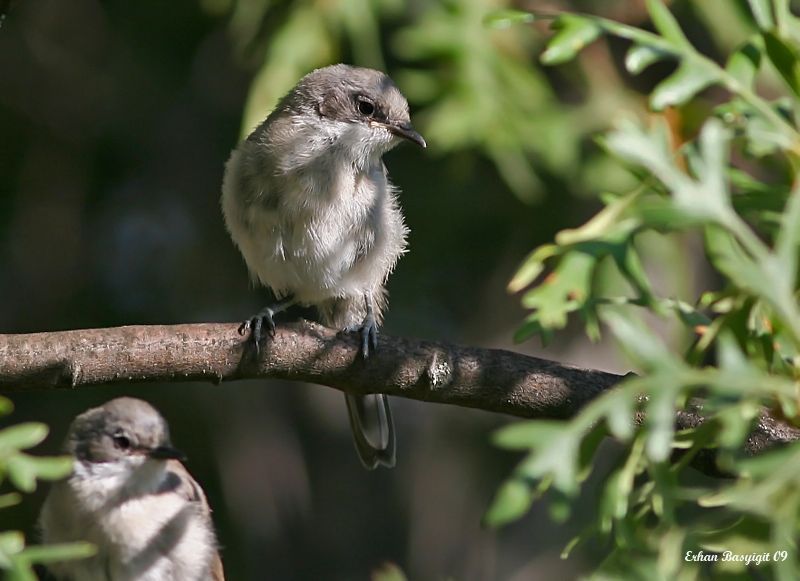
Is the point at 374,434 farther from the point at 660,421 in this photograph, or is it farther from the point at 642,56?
the point at 660,421

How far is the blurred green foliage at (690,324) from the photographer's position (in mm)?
1705

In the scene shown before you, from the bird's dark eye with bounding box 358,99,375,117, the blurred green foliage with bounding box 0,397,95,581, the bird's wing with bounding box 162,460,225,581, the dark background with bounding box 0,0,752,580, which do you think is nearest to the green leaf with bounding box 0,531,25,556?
the blurred green foliage with bounding box 0,397,95,581

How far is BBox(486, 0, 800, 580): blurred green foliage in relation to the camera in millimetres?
1705

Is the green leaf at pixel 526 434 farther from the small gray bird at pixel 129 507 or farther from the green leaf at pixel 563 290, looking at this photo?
the small gray bird at pixel 129 507

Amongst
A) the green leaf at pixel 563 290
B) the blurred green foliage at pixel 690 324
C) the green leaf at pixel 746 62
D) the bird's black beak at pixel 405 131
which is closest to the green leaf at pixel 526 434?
the blurred green foliage at pixel 690 324

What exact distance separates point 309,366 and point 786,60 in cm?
176

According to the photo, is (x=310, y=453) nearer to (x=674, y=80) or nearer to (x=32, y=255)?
(x=32, y=255)

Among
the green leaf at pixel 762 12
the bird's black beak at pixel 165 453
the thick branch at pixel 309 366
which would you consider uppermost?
the green leaf at pixel 762 12

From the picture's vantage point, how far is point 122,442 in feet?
15.2

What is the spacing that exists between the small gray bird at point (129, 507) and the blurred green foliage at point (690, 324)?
2.37 metres

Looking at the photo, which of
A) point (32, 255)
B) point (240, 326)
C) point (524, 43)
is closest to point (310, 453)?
point (32, 255)

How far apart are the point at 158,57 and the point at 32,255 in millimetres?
1475

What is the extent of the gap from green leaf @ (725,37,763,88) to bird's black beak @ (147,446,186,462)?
9.02 ft

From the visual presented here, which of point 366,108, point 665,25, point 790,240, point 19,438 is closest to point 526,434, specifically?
point 790,240
